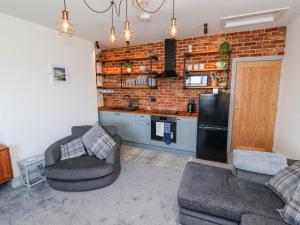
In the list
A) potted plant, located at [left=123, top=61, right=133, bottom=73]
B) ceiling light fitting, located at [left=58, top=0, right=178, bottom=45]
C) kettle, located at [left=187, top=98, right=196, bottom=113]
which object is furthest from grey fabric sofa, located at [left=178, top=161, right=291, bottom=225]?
potted plant, located at [left=123, top=61, right=133, bottom=73]

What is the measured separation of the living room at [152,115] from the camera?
187 centimetres

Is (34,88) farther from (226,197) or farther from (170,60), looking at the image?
(226,197)

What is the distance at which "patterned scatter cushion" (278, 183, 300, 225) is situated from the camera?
50.9 inches

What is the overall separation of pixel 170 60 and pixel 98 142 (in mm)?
2391

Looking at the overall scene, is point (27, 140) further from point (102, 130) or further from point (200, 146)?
point (200, 146)

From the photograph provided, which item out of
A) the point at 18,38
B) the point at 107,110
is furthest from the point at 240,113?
the point at 18,38

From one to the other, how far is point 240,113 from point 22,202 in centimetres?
401

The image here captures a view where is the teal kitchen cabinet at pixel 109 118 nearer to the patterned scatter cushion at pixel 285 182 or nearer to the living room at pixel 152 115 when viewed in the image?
the living room at pixel 152 115

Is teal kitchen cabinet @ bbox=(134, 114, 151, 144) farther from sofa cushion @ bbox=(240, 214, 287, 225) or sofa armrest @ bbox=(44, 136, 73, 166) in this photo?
sofa cushion @ bbox=(240, 214, 287, 225)

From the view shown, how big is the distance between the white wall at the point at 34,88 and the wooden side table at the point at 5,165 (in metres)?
0.27

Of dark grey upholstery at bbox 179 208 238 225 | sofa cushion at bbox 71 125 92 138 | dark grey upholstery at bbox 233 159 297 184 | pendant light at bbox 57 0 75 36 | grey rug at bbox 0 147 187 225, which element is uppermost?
pendant light at bbox 57 0 75 36

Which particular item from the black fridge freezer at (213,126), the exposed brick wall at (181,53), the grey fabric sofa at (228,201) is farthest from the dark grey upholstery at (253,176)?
the exposed brick wall at (181,53)

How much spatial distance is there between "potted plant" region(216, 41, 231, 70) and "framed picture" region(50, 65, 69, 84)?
3.13m

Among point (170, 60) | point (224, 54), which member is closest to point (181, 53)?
point (170, 60)
